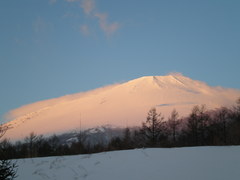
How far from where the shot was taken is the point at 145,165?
827cm

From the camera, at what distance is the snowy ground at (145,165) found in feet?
23.5

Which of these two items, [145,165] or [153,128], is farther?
[153,128]

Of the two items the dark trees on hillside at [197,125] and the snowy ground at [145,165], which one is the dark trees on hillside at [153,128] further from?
the snowy ground at [145,165]

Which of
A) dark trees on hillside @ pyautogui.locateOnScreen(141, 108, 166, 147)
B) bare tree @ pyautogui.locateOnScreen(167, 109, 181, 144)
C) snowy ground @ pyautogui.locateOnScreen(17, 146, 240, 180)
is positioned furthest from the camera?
bare tree @ pyautogui.locateOnScreen(167, 109, 181, 144)

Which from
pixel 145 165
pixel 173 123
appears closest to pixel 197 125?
pixel 173 123

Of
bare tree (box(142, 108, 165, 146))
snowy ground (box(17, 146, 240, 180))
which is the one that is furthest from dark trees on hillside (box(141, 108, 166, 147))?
snowy ground (box(17, 146, 240, 180))

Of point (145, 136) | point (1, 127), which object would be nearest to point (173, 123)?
Result: point (145, 136)

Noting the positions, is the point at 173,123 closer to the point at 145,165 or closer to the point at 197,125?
the point at 197,125

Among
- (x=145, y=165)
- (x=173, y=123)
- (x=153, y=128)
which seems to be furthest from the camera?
(x=173, y=123)

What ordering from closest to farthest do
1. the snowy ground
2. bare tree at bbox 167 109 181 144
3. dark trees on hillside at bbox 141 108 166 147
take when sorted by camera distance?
1. the snowy ground
2. dark trees on hillside at bbox 141 108 166 147
3. bare tree at bbox 167 109 181 144

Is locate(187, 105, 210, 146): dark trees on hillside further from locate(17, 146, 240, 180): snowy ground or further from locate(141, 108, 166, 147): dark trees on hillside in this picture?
locate(17, 146, 240, 180): snowy ground

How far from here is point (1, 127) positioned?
6785mm

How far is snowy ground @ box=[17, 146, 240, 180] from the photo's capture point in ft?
23.5

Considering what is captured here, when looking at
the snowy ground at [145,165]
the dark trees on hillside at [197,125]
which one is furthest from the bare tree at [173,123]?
the snowy ground at [145,165]
